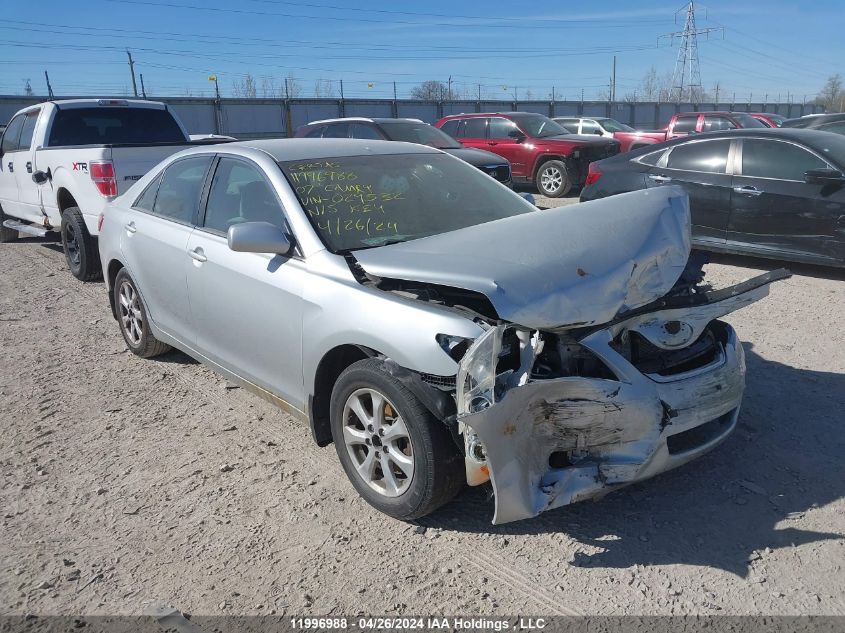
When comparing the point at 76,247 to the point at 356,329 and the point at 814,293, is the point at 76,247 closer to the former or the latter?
the point at 356,329

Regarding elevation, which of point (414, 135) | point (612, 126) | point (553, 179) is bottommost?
point (553, 179)

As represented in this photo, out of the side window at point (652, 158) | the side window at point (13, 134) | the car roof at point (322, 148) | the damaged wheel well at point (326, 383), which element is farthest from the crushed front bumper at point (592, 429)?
the side window at point (13, 134)

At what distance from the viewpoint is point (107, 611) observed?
2.75 m

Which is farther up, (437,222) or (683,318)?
(437,222)

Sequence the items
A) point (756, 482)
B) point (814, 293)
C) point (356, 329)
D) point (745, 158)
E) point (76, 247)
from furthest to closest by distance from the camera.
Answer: point (76, 247), point (745, 158), point (814, 293), point (756, 482), point (356, 329)

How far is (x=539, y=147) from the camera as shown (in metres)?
14.7

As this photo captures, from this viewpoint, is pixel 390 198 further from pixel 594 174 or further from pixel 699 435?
pixel 594 174

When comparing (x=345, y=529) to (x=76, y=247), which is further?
(x=76, y=247)

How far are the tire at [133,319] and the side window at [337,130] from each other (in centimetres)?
814

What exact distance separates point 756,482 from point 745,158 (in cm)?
528

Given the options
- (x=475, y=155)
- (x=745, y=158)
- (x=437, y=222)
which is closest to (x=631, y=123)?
(x=475, y=155)

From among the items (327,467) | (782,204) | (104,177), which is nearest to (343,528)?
Answer: (327,467)

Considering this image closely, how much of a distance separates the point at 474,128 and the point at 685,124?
21.1 feet

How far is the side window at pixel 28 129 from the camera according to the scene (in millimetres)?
9045
